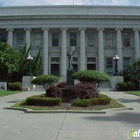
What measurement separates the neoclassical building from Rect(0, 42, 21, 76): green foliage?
7.35 meters

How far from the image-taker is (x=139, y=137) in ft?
22.0

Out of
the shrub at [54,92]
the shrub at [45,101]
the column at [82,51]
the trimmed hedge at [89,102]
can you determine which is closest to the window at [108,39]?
the column at [82,51]

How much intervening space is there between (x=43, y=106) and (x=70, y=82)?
5510 mm

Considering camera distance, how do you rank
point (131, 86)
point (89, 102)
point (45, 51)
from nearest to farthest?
point (89, 102)
point (131, 86)
point (45, 51)

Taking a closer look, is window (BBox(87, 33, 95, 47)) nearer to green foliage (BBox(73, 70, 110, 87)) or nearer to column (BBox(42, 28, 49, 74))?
column (BBox(42, 28, 49, 74))

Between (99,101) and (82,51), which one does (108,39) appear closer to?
(82,51)

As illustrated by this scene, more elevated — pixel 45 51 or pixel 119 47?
pixel 119 47

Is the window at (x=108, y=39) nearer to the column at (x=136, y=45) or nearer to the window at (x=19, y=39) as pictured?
the column at (x=136, y=45)

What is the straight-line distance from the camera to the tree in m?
35.9

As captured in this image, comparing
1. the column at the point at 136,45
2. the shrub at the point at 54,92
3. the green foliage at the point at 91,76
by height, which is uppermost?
the column at the point at 136,45

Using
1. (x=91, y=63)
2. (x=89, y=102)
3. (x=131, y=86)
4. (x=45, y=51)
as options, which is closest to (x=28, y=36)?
(x=45, y=51)

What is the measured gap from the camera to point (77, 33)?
152 ft

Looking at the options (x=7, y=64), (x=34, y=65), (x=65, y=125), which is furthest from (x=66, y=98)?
(x=34, y=65)

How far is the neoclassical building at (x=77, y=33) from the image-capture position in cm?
4453
